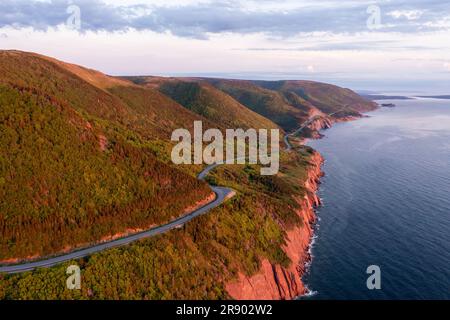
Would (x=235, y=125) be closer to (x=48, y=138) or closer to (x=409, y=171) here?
(x=409, y=171)

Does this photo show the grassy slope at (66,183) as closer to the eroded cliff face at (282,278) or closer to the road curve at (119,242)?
the road curve at (119,242)

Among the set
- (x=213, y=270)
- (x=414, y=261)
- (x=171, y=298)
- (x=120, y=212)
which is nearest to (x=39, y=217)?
(x=120, y=212)

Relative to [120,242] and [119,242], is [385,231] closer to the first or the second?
[120,242]

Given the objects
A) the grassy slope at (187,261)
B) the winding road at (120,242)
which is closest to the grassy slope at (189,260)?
the grassy slope at (187,261)

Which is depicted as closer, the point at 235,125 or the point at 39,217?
the point at 39,217

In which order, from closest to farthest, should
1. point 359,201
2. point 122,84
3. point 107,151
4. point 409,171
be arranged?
point 107,151, point 359,201, point 409,171, point 122,84

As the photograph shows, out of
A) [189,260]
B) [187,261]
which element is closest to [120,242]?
[187,261]

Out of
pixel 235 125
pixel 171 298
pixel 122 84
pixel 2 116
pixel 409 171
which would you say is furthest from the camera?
pixel 235 125
